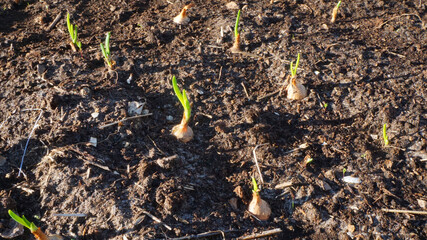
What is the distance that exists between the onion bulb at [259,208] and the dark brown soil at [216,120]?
42 mm

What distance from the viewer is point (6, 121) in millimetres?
1962

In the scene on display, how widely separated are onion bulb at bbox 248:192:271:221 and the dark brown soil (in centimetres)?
4

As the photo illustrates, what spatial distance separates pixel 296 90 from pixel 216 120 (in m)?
0.54

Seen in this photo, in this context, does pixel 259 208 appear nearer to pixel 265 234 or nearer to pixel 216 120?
pixel 265 234

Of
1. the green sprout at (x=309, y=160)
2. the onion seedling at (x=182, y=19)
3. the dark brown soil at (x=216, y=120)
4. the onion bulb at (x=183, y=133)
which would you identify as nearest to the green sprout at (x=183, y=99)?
the onion bulb at (x=183, y=133)

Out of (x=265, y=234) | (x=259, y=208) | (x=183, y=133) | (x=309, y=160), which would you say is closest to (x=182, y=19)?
(x=183, y=133)

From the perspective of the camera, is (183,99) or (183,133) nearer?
(183,99)

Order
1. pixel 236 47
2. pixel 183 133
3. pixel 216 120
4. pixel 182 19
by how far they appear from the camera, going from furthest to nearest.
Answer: pixel 182 19
pixel 236 47
pixel 216 120
pixel 183 133

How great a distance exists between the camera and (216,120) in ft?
6.86

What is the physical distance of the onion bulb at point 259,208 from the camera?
1.65 metres

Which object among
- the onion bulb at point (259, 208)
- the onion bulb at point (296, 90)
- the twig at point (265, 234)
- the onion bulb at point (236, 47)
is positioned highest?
the onion bulb at point (236, 47)

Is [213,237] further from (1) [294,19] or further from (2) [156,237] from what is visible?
(1) [294,19]

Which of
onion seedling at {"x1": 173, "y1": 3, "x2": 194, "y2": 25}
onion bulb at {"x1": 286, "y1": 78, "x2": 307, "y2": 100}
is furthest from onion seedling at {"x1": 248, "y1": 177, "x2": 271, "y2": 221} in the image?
onion seedling at {"x1": 173, "y1": 3, "x2": 194, "y2": 25}

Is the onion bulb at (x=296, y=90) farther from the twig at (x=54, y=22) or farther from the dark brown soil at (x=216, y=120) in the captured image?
the twig at (x=54, y=22)
